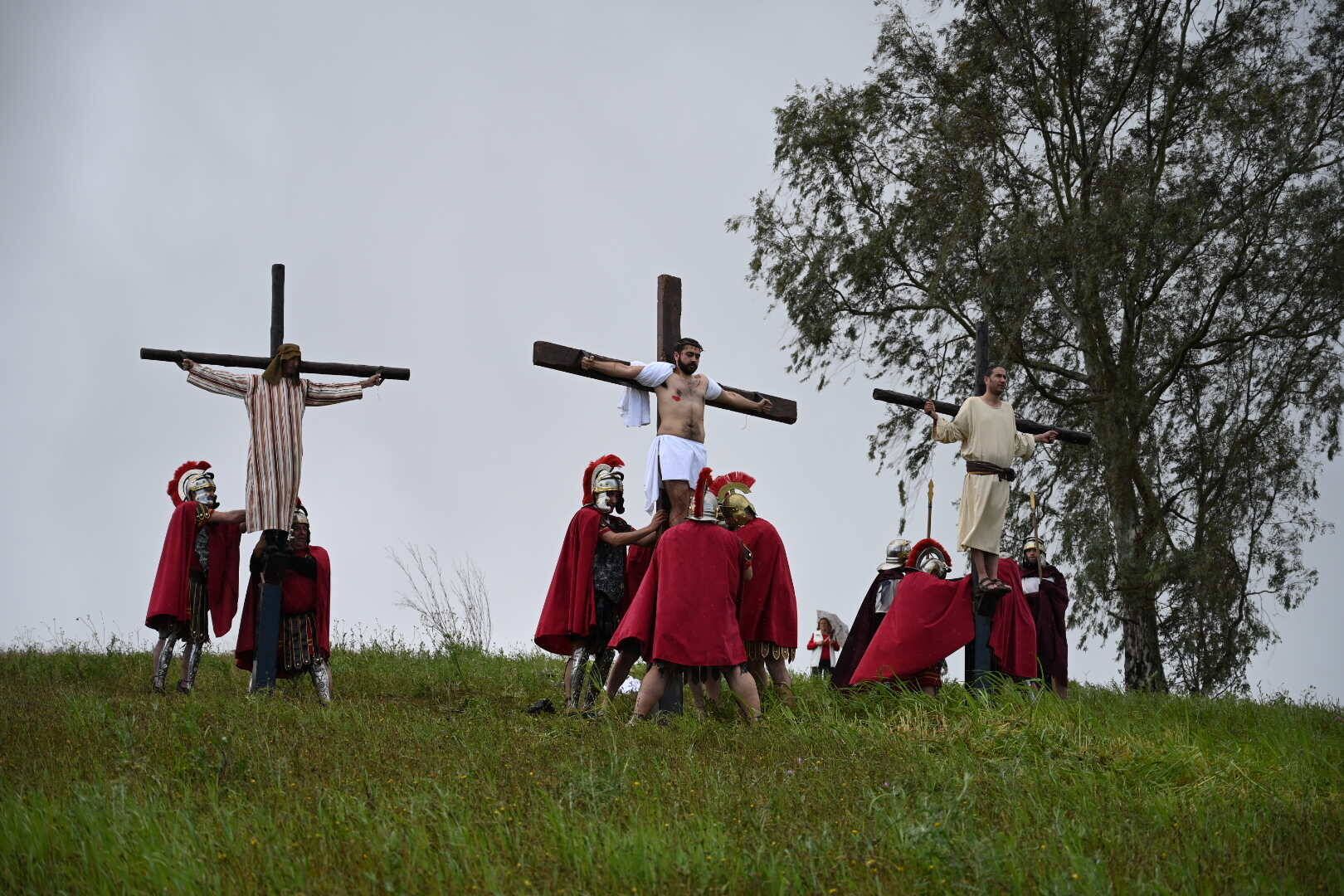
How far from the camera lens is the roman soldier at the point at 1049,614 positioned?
1488 centimetres

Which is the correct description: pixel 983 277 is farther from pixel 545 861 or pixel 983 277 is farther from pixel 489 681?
pixel 545 861

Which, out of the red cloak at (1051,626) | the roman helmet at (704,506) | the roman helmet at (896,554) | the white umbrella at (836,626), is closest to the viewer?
the roman helmet at (704,506)

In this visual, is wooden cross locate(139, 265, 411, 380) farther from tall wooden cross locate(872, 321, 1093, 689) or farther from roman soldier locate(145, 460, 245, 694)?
tall wooden cross locate(872, 321, 1093, 689)

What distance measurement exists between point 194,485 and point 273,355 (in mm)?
1434

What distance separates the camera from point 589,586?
41.1 feet

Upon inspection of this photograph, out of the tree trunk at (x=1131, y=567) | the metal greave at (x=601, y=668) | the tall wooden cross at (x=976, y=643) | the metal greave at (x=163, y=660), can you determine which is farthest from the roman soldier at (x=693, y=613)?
the tree trunk at (x=1131, y=567)

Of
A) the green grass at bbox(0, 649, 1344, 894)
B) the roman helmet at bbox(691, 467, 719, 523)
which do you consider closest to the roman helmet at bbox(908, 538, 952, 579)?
the green grass at bbox(0, 649, 1344, 894)

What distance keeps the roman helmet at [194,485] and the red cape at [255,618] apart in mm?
1094

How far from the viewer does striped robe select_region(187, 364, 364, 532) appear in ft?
41.9

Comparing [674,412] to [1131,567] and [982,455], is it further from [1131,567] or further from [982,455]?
[1131,567]

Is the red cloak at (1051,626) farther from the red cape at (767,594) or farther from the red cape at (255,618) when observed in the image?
the red cape at (255,618)

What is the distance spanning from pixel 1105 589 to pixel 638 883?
594 inches

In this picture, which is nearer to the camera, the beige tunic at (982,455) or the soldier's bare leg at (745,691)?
the soldier's bare leg at (745,691)

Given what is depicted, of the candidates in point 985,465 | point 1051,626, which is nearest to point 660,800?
point 985,465
